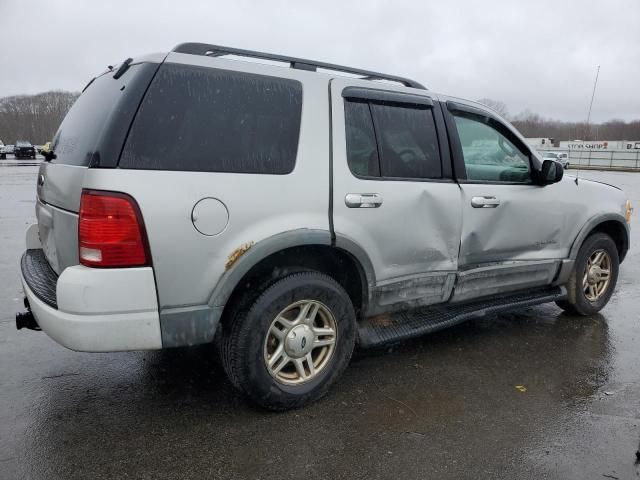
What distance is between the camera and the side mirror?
4004mm

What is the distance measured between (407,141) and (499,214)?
99 centimetres

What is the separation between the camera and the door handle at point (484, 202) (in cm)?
362

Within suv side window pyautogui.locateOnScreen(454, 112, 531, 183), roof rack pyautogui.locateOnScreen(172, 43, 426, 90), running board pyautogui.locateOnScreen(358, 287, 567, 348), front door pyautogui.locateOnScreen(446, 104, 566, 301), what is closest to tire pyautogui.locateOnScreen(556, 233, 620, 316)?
front door pyautogui.locateOnScreen(446, 104, 566, 301)

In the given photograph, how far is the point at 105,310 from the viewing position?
2.36 metres

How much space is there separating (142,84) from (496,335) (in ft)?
11.3

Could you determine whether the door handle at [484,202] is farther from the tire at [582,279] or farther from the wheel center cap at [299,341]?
the wheel center cap at [299,341]

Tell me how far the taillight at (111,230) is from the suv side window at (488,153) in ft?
7.92

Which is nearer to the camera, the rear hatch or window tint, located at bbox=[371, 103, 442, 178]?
the rear hatch

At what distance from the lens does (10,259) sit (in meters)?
6.39

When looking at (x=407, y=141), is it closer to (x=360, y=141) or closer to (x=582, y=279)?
(x=360, y=141)

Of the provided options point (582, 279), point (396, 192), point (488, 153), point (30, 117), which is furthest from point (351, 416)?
point (30, 117)

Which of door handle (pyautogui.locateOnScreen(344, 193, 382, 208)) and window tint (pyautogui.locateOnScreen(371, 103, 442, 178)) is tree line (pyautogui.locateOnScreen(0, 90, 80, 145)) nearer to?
window tint (pyautogui.locateOnScreen(371, 103, 442, 178))

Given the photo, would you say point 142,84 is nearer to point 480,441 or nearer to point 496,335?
point 480,441

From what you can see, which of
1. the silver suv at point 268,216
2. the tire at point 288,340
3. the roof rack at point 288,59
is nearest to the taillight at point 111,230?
the silver suv at point 268,216
